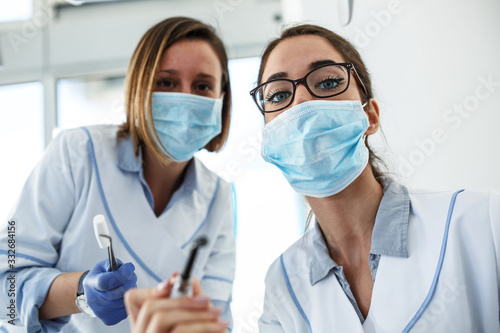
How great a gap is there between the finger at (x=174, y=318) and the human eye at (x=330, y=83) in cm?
76

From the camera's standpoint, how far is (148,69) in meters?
1.43

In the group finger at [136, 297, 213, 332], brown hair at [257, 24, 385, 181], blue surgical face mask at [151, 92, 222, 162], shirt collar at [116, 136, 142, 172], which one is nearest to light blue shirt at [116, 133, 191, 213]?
shirt collar at [116, 136, 142, 172]

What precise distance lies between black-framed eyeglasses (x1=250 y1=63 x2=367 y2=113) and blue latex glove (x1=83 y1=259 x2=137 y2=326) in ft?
1.88

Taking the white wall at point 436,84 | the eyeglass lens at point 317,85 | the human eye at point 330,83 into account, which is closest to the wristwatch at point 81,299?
the eyeglass lens at point 317,85

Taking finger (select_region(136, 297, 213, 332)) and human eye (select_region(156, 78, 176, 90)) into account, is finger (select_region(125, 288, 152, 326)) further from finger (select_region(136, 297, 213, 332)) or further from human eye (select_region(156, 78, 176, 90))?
human eye (select_region(156, 78, 176, 90))

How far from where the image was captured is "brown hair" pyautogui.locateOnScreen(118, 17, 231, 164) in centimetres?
140

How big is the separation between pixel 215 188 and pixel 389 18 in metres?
0.99

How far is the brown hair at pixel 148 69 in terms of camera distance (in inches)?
55.3

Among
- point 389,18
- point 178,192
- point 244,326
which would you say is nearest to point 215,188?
point 178,192

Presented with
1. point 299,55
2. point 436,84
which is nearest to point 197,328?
point 299,55

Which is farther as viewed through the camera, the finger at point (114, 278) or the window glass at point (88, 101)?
the window glass at point (88, 101)

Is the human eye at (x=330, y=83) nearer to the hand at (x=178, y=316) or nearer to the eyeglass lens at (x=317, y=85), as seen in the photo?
the eyeglass lens at (x=317, y=85)

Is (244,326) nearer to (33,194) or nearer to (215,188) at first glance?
(215,188)

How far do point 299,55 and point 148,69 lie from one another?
0.54 metres
